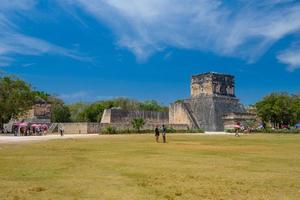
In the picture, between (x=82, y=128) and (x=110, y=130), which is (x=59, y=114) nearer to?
(x=82, y=128)

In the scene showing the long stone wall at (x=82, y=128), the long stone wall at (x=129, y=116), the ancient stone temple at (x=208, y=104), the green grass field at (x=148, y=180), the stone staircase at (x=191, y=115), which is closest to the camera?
the green grass field at (x=148, y=180)

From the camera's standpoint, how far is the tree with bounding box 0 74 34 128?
183 feet

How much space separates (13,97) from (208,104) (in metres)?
31.1

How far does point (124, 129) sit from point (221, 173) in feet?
137

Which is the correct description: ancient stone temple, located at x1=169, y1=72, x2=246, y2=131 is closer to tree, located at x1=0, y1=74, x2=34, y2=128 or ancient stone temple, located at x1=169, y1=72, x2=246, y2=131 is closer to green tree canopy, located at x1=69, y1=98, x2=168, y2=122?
green tree canopy, located at x1=69, y1=98, x2=168, y2=122

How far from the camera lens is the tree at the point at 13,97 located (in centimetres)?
5565

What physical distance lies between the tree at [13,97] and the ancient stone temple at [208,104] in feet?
79.7

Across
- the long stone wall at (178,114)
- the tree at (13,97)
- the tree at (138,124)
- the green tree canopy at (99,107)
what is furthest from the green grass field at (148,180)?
the green tree canopy at (99,107)

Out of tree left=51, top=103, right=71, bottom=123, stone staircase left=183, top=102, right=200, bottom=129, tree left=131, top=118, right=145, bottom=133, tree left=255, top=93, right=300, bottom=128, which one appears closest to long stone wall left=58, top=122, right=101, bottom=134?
tree left=131, top=118, right=145, bottom=133

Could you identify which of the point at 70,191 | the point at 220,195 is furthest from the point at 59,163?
the point at 220,195

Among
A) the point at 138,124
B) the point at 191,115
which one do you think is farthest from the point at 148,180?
the point at 191,115

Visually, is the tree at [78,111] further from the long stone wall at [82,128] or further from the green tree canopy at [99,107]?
the long stone wall at [82,128]

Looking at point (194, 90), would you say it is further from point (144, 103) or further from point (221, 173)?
point (221, 173)

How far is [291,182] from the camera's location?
989cm
